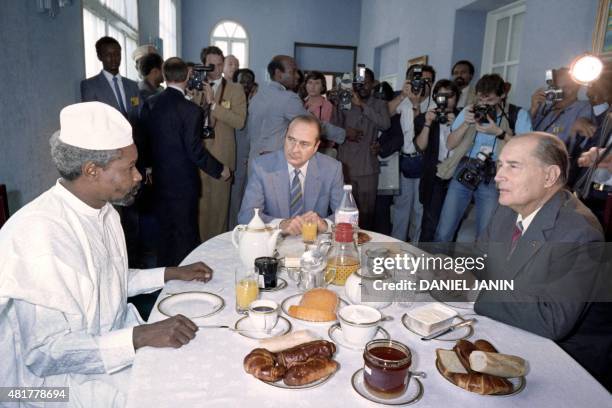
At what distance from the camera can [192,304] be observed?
1327 millimetres

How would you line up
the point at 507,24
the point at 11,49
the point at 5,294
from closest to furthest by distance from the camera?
1. the point at 5,294
2. the point at 11,49
3. the point at 507,24

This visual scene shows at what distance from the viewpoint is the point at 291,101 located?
3488 mm

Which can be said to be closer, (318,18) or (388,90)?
(388,90)

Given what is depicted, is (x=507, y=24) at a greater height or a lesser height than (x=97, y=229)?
greater

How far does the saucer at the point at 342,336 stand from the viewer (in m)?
1.09

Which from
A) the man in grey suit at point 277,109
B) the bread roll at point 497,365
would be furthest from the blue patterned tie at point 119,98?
the bread roll at point 497,365

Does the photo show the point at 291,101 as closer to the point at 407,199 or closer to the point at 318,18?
the point at 407,199

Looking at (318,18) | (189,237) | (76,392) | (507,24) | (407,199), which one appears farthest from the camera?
(318,18)

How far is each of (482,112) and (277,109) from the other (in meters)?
1.53

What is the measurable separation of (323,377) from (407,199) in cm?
331

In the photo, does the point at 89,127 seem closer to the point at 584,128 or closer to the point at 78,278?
the point at 78,278

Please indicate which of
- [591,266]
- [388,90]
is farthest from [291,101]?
[591,266]

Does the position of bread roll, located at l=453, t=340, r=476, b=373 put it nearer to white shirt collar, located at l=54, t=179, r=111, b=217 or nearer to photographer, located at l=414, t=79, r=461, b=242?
white shirt collar, located at l=54, t=179, r=111, b=217

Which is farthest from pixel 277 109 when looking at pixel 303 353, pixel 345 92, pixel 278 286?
pixel 303 353
